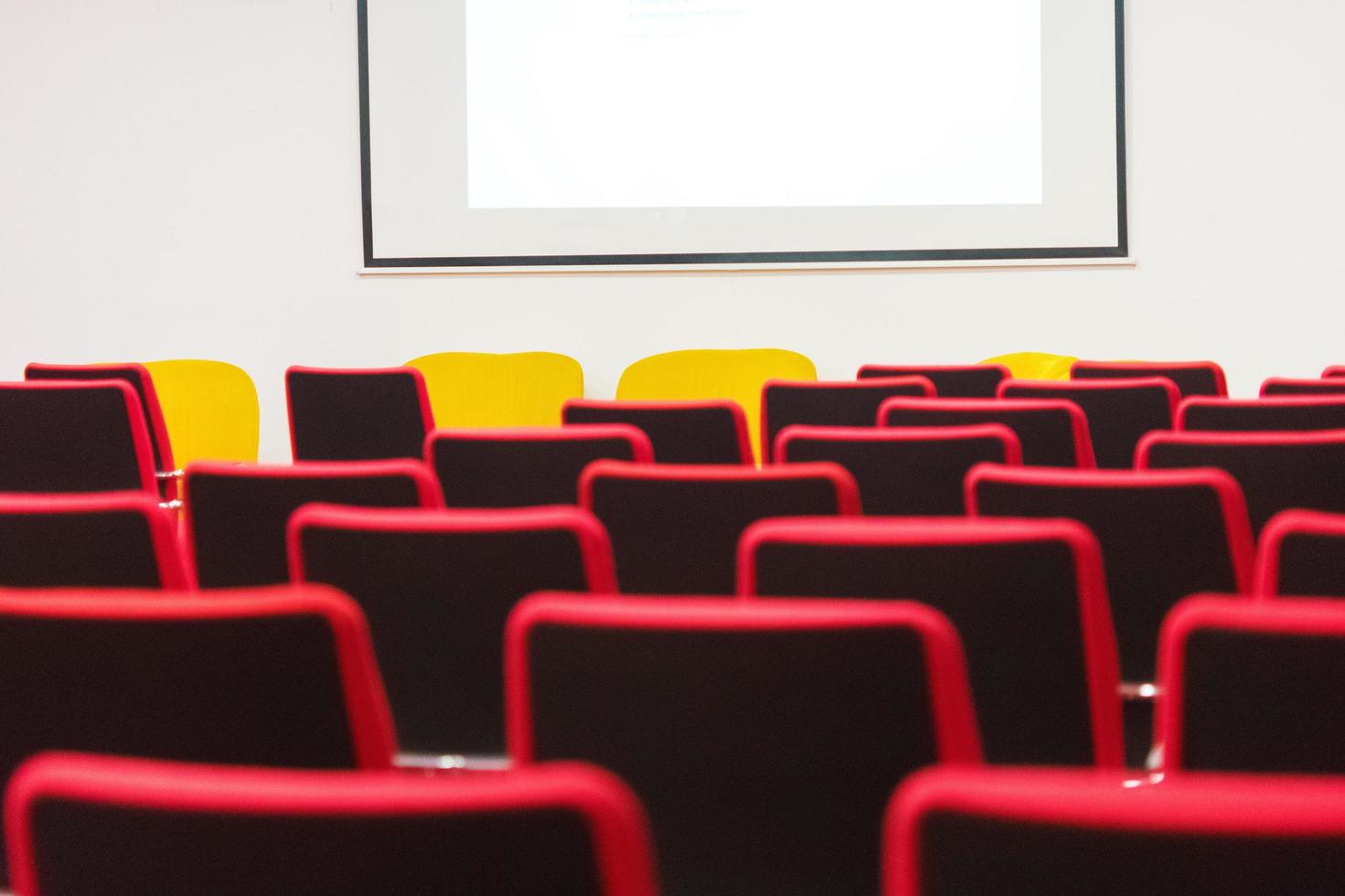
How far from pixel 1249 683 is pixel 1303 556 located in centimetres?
56

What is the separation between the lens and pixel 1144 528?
2.09 metres

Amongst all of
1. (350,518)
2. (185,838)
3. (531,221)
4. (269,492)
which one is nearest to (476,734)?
(350,518)

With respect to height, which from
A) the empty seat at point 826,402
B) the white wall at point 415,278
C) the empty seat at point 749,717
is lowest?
the empty seat at point 749,717

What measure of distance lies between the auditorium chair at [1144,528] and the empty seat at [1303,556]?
0.36 metres

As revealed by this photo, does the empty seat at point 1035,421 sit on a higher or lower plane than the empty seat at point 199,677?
higher

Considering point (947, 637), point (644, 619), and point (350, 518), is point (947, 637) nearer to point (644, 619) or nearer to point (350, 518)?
point (644, 619)

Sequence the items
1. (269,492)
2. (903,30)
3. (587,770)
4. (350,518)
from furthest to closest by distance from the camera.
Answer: (903,30)
(269,492)
(350,518)
(587,770)

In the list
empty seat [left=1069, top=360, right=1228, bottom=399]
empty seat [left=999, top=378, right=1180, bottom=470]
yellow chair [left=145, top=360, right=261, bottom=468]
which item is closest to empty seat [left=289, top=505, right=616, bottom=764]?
empty seat [left=999, top=378, right=1180, bottom=470]

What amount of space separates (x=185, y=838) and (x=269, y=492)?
1.57 meters

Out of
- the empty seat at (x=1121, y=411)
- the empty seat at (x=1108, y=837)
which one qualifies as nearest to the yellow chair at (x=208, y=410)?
the empty seat at (x=1121, y=411)

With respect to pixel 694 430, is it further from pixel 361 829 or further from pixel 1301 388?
pixel 361 829

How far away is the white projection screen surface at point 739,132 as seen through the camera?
670 centimetres

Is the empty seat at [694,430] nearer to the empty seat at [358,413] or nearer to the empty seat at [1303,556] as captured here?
the empty seat at [358,413]

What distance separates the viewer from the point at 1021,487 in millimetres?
2119
